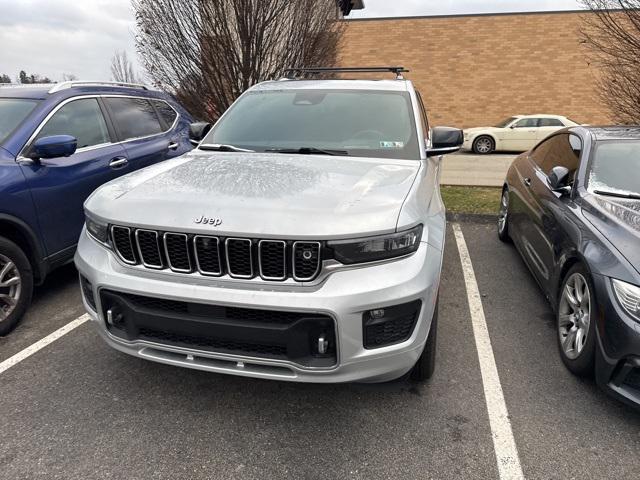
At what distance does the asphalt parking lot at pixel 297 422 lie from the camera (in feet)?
7.37

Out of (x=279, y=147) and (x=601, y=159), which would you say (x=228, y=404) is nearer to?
(x=279, y=147)

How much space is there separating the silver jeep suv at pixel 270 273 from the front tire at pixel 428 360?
13mm

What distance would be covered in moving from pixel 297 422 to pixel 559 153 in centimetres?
352

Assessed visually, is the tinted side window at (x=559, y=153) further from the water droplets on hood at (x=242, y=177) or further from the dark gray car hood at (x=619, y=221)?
the water droplets on hood at (x=242, y=177)

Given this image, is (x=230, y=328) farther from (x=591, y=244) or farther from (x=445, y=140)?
(x=445, y=140)

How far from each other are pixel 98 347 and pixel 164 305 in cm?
135

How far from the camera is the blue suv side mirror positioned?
3.59 meters

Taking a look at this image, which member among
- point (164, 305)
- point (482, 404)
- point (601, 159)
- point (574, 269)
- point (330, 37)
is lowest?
point (482, 404)

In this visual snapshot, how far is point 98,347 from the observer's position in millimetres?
3305

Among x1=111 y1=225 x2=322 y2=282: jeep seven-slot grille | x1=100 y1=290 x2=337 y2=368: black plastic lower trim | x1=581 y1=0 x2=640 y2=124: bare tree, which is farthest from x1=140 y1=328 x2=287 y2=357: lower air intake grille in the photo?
x1=581 y1=0 x2=640 y2=124: bare tree

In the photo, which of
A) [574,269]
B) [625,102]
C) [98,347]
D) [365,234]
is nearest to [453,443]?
[365,234]

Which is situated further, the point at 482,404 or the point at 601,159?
the point at 601,159

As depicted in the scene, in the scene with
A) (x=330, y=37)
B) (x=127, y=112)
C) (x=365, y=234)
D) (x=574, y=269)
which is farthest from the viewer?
(x=330, y=37)


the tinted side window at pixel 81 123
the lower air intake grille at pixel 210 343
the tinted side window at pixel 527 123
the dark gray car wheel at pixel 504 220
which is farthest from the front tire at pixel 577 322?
the tinted side window at pixel 527 123
